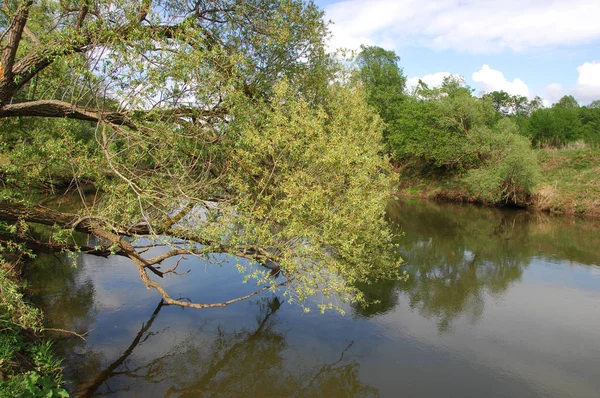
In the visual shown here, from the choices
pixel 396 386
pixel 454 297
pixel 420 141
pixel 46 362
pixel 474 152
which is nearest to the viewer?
pixel 46 362

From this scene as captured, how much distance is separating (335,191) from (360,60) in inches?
2478

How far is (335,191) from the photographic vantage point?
443 inches

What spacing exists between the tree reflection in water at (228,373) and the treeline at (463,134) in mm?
20001

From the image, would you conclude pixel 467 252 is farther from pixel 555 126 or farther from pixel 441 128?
pixel 555 126

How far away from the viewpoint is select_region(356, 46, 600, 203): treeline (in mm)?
37531

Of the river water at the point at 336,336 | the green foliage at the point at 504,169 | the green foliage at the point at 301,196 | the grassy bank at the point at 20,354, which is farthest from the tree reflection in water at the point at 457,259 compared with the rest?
the grassy bank at the point at 20,354

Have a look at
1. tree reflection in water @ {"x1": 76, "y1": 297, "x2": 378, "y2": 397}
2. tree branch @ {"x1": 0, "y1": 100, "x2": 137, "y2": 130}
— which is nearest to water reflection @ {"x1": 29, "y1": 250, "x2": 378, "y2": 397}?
tree reflection in water @ {"x1": 76, "y1": 297, "x2": 378, "y2": 397}

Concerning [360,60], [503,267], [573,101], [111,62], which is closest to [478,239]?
[503,267]

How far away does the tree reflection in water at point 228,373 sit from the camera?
10688 mm

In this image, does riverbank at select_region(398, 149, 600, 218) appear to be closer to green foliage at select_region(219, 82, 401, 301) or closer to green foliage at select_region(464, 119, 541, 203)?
green foliage at select_region(464, 119, 541, 203)

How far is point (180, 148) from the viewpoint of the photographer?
32.8 feet

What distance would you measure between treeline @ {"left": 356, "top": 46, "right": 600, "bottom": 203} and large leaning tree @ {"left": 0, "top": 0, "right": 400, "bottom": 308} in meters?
19.4

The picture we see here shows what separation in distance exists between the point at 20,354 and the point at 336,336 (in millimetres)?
8644

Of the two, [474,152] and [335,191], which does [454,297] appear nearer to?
[335,191]
